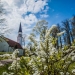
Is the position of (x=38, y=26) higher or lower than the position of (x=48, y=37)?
higher

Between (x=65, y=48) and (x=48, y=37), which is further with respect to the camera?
(x=65, y=48)

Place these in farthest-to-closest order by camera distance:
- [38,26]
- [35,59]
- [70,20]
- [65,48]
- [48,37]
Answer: [70,20]
[38,26]
[65,48]
[35,59]
[48,37]

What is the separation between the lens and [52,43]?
3.06 m

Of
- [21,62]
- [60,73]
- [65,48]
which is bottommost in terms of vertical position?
[60,73]

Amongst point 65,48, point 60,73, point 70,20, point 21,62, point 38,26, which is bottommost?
point 60,73

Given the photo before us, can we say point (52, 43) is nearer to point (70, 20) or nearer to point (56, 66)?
point (56, 66)

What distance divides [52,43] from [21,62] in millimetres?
787

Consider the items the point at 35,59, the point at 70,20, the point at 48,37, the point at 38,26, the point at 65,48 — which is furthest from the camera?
the point at 70,20

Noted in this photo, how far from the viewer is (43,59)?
284 cm

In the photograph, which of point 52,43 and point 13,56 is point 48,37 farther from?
point 13,56

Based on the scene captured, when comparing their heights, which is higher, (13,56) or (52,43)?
(52,43)

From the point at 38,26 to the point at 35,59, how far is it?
2411 centimetres

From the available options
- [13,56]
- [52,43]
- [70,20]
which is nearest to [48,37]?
[52,43]

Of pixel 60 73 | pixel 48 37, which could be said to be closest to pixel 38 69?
pixel 60 73
